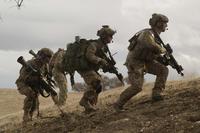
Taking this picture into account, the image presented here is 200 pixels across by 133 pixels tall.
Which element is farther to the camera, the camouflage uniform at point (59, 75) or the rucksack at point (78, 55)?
the camouflage uniform at point (59, 75)

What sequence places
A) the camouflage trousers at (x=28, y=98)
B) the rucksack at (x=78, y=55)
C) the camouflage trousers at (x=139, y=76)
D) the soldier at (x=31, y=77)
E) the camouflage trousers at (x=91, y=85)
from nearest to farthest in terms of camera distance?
1. the camouflage trousers at (x=139, y=76)
2. the rucksack at (x=78, y=55)
3. the camouflage trousers at (x=91, y=85)
4. the soldier at (x=31, y=77)
5. the camouflage trousers at (x=28, y=98)

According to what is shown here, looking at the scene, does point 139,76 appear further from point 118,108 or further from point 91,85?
point 91,85

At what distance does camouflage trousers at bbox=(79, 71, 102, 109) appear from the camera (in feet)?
42.8

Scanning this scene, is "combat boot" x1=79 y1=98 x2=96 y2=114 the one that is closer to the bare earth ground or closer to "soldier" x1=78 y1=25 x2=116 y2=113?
"soldier" x1=78 y1=25 x2=116 y2=113

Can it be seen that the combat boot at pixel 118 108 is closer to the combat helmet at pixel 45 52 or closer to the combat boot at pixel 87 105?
the combat boot at pixel 87 105

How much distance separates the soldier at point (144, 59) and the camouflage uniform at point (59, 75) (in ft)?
7.84

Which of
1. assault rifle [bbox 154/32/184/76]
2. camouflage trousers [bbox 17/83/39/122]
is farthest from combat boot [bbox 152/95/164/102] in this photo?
camouflage trousers [bbox 17/83/39/122]

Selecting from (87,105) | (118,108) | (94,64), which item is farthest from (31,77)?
(118,108)

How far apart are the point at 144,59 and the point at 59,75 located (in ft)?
9.77

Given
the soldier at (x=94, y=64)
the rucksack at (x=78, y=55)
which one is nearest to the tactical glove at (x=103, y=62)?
the soldier at (x=94, y=64)

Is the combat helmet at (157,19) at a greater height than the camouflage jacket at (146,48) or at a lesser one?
greater

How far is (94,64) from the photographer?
13.1 m

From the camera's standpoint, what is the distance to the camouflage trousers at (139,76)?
12.1 meters

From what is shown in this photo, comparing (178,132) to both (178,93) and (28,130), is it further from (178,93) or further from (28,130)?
(28,130)
